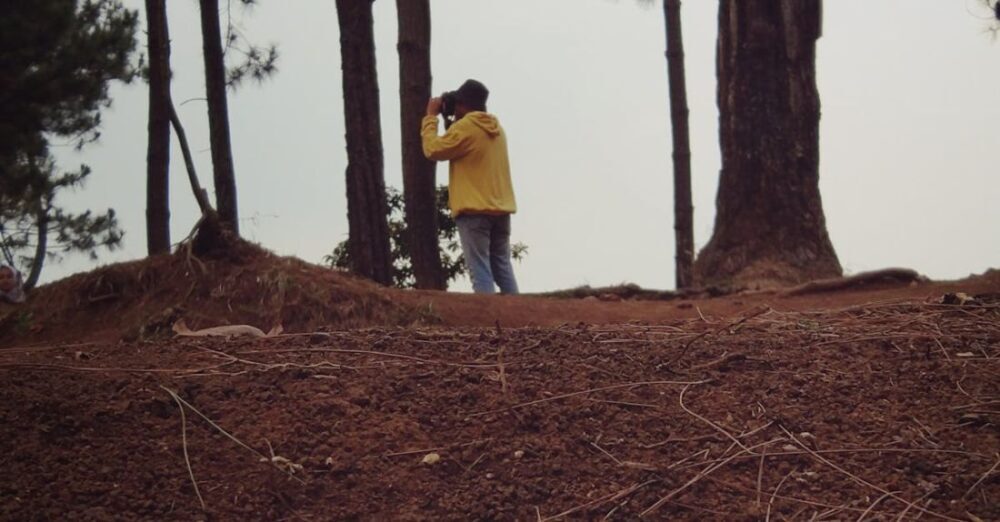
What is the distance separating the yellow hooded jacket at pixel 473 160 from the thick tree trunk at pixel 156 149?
4.00m

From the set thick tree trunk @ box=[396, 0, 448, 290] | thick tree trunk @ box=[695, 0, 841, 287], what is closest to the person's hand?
thick tree trunk @ box=[396, 0, 448, 290]

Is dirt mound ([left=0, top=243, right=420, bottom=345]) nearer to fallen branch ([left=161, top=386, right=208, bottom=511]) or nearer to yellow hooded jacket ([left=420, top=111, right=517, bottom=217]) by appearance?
yellow hooded jacket ([left=420, top=111, right=517, bottom=217])

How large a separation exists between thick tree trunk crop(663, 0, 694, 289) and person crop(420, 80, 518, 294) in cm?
→ 390

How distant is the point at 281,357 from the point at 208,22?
7.50m

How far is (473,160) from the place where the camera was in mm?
8422

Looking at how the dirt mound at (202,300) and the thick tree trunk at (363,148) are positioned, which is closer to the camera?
the dirt mound at (202,300)

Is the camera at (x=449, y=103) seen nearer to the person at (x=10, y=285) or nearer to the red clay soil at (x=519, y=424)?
the person at (x=10, y=285)

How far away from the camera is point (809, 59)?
882 centimetres

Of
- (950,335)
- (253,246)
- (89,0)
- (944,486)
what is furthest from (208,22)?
(944,486)

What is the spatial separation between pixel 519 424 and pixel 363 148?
19.7ft

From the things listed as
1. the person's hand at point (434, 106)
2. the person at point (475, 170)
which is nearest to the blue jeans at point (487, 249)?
the person at point (475, 170)

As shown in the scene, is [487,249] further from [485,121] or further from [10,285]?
[10,285]

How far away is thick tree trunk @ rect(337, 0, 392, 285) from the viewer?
9531mm

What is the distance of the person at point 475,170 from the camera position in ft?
27.4
